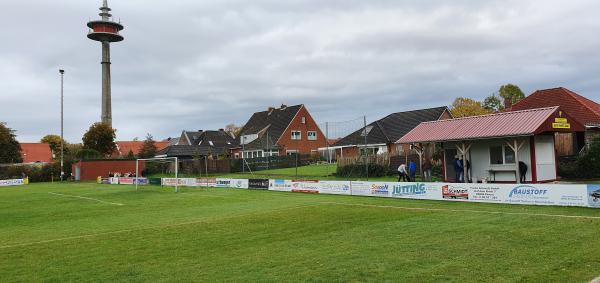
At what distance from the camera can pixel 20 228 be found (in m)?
16.9

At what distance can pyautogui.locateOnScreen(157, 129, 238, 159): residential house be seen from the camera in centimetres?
6303

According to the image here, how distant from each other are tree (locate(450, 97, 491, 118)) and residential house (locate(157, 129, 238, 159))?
102ft

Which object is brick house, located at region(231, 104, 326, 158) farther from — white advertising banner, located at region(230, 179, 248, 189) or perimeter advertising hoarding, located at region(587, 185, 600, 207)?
perimeter advertising hoarding, located at region(587, 185, 600, 207)

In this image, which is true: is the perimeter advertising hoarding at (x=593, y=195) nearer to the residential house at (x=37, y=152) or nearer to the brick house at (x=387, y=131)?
the brick house at (x=387, y=131)

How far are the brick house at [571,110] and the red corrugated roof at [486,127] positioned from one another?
4630mm

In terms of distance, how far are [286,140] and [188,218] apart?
46.1m

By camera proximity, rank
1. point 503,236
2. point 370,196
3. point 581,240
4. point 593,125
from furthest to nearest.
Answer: point 593,125 → point 370,196 → point 503,236 → point 581,240

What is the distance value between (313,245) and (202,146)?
59997 millimetres

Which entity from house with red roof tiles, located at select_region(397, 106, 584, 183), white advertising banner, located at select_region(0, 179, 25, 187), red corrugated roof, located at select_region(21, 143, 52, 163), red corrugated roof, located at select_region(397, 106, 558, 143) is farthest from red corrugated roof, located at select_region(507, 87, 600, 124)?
red corrugated roof, located at select_region(21, 143, 52, 163)

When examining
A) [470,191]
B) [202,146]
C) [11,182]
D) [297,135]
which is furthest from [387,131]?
[11,182]

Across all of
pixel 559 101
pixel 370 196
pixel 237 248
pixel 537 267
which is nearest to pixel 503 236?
pixel 537 267

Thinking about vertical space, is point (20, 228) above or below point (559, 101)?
below

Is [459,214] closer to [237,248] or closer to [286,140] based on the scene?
[237,248]

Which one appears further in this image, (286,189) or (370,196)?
(286,189)
